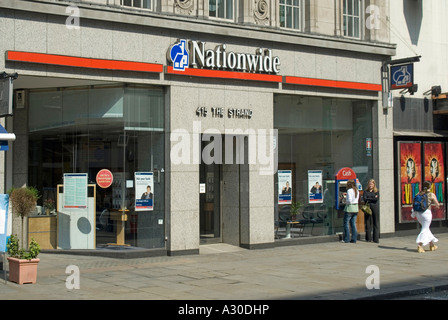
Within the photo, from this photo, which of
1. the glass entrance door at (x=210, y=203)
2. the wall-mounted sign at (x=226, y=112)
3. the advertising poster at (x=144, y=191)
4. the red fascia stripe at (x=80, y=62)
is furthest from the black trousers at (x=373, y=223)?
the red fascia stripe at (x=80, y=62)

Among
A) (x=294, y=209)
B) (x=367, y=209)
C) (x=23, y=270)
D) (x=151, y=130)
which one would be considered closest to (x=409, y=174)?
(x=367, y=209)

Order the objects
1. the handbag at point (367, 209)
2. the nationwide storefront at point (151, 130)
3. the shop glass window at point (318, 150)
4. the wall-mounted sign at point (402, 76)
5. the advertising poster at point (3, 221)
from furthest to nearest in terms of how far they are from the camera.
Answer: the wall-mounted sign at point (402, 76)
the handbag at point (367, 209)
the shop glass window at point (318, 150)
the nationwide storefront at point (151, 130)
the advertising poster at point (3, 221)

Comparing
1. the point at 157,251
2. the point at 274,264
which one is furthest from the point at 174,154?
the point at 274,264

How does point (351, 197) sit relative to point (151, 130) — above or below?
below

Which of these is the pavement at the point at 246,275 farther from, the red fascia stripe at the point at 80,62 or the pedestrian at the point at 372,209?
the red fascia stripe at the point at 80,62

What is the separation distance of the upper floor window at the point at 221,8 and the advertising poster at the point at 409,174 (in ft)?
25.6

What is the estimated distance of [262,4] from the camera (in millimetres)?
18531

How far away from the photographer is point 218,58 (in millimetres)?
17219

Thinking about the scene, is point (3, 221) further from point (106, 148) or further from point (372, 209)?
point (372, 209)

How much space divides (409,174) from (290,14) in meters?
7.04

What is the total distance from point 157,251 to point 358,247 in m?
6.18

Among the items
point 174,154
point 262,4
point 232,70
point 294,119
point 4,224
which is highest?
point 262,4

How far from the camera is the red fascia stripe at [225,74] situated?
658 inches
